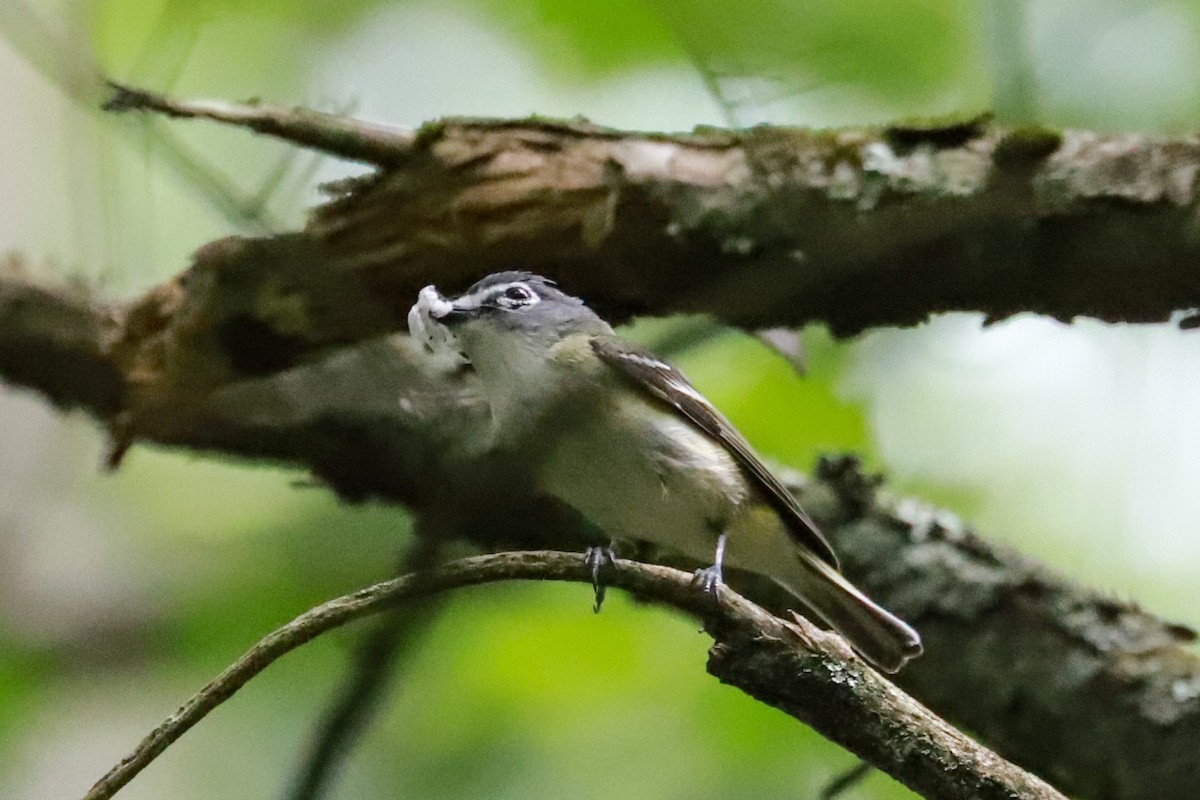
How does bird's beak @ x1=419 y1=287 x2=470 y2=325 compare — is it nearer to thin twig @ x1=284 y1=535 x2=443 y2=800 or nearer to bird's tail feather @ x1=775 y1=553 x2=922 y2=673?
bird's tail feather @ x1=775 y1=553 x2=922 y2=673

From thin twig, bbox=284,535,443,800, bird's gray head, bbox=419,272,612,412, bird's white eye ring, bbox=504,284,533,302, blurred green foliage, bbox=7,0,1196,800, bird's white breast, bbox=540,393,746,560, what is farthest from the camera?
blurred green foliage, bbox=7,0,1196,800

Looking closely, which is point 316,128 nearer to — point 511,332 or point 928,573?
point 511,332

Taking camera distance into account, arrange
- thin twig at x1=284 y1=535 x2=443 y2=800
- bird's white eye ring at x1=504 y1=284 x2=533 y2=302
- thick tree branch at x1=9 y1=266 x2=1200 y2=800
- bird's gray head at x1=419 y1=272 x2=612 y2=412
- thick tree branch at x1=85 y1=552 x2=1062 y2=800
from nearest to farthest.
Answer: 1. thin twig at x1=284 y1=535 x2=443 y2=800
2. thick tree branch at x1=85 y1=552 x2=1062 y2=800
3. bird's gray head at x1=419 y1=272 x2=612 y2=412
4. bird's white eye ring at x1=504 y1=284 x2=533 y2=302
5. thick tree branch at x1=9 y1=266 x2=1200 y2=800

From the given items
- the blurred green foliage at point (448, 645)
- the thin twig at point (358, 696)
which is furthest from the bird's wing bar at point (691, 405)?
the thin twig at point (358, 696)

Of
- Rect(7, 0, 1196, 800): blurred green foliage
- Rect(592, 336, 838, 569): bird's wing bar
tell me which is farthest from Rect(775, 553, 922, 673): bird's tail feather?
Rect(7, 0, 1196, 800): blurred green foliage

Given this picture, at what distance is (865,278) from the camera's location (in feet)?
10.3

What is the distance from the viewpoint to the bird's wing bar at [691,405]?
9.71ft

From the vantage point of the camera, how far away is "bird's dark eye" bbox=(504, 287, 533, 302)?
3074 mm

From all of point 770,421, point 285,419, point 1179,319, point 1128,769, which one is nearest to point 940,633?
point 1128,769

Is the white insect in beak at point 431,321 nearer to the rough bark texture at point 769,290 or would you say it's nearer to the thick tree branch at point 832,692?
the rough bark texture at point 769,290

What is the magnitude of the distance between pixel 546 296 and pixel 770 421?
144cm

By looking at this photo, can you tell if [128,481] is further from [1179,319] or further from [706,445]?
[1179,319]

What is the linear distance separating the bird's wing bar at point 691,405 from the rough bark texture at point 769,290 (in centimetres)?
23

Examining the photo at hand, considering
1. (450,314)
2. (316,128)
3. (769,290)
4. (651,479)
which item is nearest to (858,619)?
(651,479)
